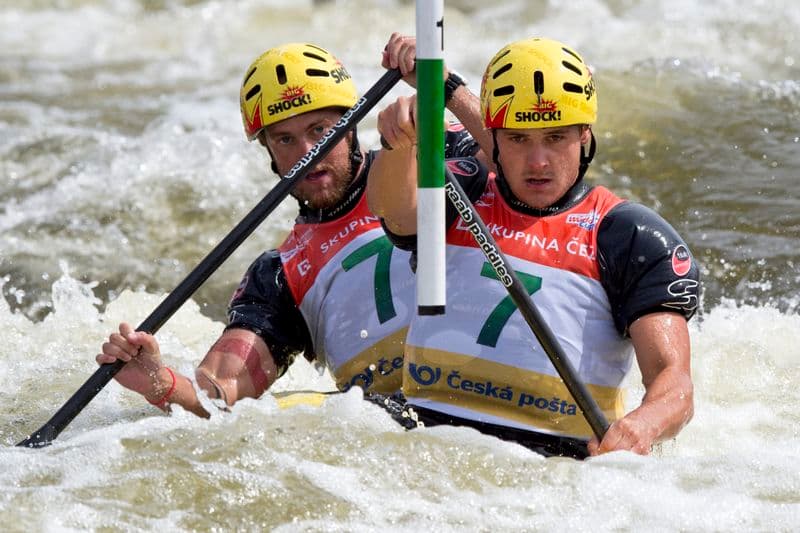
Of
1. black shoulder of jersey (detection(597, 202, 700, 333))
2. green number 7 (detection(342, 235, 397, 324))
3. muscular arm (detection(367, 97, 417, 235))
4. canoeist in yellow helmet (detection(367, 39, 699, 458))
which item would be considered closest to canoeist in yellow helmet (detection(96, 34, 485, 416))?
green number 7 (detection(342, 235, 397, 324))

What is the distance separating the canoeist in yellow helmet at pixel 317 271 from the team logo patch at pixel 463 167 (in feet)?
1.40

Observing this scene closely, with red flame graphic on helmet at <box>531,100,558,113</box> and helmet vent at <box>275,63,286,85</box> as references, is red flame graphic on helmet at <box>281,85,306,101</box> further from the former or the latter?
red flame graphic on helmet at <box>531,100,558,113</box>

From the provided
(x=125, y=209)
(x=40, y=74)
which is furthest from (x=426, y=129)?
(x=40, y=74)

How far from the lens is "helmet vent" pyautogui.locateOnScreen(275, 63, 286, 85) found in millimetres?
5250

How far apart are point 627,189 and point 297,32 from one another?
6.96m

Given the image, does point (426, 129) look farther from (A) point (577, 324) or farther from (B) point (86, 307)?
(B) point (86, 307)

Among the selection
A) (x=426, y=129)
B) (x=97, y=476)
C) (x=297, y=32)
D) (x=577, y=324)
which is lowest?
(x=97, y=476)

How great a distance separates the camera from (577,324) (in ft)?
14.2

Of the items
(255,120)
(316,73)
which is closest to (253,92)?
(255,120)

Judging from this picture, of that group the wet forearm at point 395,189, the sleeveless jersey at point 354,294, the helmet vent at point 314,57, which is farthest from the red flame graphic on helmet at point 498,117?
the helmet vent at point 314,57

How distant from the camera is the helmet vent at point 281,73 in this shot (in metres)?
5.25

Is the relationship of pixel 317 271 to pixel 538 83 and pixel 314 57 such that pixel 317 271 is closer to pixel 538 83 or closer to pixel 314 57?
pixel 314 57

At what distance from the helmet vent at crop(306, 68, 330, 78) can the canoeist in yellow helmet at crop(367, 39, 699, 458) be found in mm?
1007

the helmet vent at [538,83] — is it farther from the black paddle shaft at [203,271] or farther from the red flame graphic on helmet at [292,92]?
the red flame graphic on helmet at [292,92]
